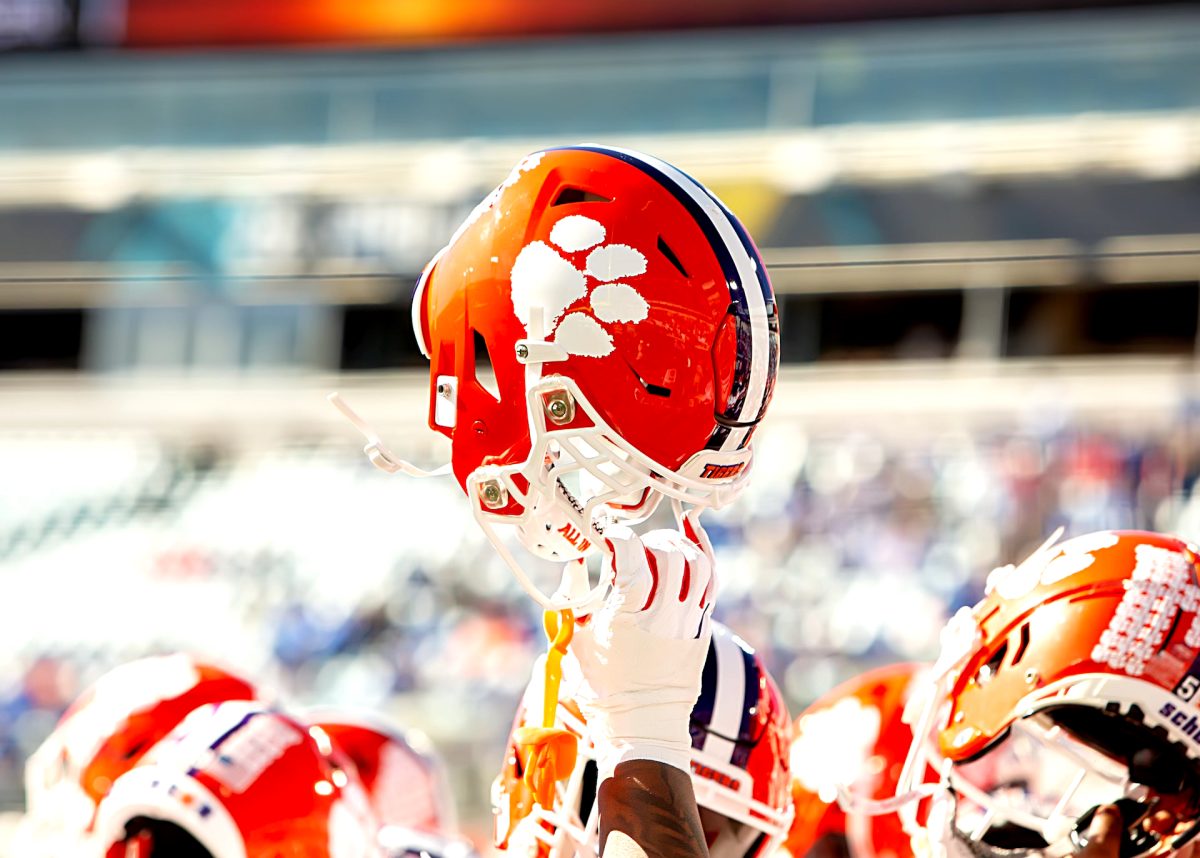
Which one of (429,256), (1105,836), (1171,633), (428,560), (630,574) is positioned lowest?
(428,560)

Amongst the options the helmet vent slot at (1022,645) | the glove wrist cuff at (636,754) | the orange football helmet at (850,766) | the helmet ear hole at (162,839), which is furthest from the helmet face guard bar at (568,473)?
the orange football helmet at (850,766)

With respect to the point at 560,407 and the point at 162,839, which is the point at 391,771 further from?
the point at 560,407

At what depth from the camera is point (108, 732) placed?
A: 270cm

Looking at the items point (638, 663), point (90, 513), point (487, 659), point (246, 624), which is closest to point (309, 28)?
point (90, 513)

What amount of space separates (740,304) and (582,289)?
16cm

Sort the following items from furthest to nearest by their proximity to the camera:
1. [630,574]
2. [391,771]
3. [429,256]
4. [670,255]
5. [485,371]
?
[429,256], [391,771], [485,371], [670,255], [630,574]

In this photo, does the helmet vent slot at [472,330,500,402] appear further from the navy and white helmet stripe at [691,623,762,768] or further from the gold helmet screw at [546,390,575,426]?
the navy and white helmet stripe at [691,623,762,768]

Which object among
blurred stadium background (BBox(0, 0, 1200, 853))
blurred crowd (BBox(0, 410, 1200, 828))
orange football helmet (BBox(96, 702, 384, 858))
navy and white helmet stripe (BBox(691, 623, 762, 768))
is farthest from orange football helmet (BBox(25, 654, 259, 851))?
blurred stadium background (BBox(0, 0, 1200, 853))

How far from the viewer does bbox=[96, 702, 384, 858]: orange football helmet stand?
Answer: 7.93 ft

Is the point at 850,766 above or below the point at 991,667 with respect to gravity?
below

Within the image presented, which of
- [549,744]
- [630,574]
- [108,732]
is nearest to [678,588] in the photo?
[630,574]

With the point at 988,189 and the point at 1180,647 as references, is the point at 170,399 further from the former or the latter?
the point at 1180,647

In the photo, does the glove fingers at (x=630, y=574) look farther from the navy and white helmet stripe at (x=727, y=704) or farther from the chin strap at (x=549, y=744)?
the navy and white helmet stripe at (x=727, y=704)

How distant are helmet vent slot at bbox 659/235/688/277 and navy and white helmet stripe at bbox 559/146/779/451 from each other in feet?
0.13
